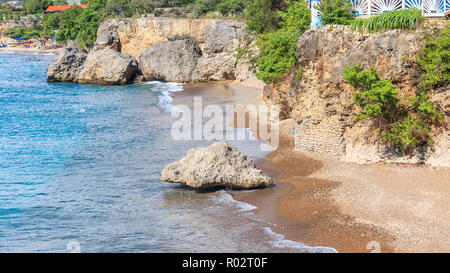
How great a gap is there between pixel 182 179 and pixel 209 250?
15.3ft

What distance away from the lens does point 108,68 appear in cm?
4847

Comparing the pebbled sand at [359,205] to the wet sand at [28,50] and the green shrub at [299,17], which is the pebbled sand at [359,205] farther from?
the wet sand at [28,50]

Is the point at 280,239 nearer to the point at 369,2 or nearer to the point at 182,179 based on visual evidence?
the point at 182,179

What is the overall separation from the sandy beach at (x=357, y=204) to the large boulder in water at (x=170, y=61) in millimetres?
29527

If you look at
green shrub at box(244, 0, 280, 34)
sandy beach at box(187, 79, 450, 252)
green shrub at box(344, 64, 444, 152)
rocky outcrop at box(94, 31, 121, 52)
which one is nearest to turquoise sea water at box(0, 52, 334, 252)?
sandy beach at box(187, 79, 450, 252)

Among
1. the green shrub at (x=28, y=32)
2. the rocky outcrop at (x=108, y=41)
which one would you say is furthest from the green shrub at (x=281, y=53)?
the green shrub at (x=28, y=32)

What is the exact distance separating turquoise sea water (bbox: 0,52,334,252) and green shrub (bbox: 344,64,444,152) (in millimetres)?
5981

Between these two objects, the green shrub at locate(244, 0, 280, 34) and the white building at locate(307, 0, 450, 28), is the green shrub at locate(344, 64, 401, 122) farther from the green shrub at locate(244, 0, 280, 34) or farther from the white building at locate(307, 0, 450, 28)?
the green shrub at locate(244, 0, 280, 34)

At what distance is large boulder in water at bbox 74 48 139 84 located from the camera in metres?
48.0

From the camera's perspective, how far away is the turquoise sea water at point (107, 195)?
14.0 metres

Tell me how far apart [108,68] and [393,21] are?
35247 millimetres

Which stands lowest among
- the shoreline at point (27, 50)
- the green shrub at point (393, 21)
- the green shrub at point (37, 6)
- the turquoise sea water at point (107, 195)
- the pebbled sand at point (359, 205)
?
the turquoise sea water at point (107, 195)

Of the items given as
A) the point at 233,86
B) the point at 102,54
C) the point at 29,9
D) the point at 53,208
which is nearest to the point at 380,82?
the point at 53,208

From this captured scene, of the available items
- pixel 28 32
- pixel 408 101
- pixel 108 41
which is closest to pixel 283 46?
pixel 408 101
